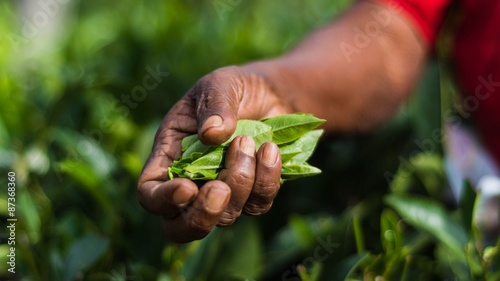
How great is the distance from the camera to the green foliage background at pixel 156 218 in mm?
1061

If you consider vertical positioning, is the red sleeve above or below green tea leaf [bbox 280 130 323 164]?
below

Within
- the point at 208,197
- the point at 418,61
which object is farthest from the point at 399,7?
the point at 208,197

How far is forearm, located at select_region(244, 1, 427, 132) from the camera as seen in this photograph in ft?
3.92

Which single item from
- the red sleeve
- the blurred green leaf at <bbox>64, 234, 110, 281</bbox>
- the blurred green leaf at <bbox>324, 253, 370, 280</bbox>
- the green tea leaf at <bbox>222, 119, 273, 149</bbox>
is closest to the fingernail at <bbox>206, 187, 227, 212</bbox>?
the green tea leaf at <bbox>222, 119, 273, 149</bbox>

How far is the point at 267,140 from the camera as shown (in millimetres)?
846

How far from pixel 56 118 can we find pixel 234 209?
765mm

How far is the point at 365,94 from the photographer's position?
1.31 m

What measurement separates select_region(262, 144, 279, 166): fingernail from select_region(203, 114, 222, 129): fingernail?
0.06 metres

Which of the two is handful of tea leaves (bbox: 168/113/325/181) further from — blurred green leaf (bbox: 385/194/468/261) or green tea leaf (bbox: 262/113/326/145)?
blurred green leaf (bbox: 385/194/468/261)

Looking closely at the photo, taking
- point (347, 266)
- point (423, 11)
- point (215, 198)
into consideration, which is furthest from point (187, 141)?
point (423, 11)

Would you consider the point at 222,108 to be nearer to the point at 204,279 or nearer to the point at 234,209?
the point at 234,209

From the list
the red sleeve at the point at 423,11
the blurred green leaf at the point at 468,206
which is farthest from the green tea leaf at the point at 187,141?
the red sleeve at the point at 423,11

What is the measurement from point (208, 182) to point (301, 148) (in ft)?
0.52

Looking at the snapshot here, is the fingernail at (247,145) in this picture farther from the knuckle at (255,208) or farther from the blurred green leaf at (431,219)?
the blurred green leaf at (431,219)
